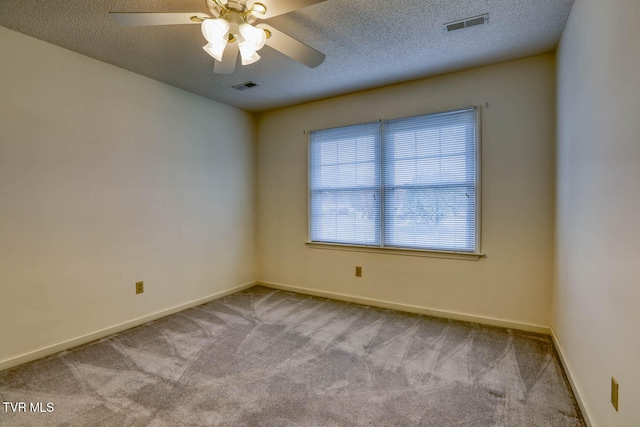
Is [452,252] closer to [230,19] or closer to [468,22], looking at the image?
[468,22]

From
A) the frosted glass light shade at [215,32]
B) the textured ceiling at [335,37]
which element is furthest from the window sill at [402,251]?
the frosted glass light shade at [215,32]

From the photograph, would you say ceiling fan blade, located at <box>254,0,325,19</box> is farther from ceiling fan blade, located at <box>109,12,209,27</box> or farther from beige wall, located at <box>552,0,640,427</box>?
beige wall, located at <box>552,0,640,427</box>

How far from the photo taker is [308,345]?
2.61m

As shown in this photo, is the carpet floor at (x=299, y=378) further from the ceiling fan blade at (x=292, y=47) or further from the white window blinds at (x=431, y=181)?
the ceiling fan blade at (x=292, y=47)

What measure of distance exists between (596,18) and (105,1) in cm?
282

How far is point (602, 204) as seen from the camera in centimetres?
153

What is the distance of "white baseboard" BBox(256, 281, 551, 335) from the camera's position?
2.82 meters

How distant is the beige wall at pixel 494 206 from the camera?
2.75 meters

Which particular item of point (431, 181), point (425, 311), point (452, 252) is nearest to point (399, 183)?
point (431, 181)

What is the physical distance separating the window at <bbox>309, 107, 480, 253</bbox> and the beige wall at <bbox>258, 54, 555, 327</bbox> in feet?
0.40

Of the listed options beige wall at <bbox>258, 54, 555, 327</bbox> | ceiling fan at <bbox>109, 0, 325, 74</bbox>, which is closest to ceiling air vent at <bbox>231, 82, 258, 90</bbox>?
beige wall at <bbox>258, 54, 555, 327</bbox>

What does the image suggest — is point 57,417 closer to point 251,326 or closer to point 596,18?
point 251,326

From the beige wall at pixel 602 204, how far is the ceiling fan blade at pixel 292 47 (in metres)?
1.49

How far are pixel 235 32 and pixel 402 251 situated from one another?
8.49 ft
